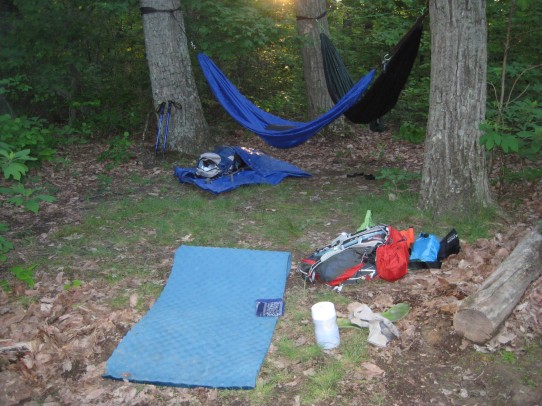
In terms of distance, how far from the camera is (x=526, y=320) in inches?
97.3

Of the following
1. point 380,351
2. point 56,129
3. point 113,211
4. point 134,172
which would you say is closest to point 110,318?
point 380,351

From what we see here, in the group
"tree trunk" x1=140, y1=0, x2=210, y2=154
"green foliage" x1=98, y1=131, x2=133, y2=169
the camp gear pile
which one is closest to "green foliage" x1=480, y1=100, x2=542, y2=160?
the camp gear pile

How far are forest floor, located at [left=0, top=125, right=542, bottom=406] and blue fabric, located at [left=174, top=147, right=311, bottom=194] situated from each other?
1269mm

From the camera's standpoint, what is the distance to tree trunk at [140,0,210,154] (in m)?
5.45

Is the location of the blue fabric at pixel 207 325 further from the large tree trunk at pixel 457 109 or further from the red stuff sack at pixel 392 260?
the large tree trunk at pixel 457 109

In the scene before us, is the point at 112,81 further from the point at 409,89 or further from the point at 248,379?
the point at 248,379

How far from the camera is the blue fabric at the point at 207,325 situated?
2357 mm

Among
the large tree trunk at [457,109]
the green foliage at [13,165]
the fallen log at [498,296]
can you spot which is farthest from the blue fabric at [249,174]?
the fallen log at [498,296]

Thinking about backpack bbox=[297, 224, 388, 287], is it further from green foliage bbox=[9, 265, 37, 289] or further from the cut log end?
green foliage bbox=[9, 265, 37, 289]

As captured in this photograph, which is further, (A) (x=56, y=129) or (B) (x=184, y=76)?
(A) (x=56, y=129)

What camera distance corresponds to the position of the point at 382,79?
4688 mm

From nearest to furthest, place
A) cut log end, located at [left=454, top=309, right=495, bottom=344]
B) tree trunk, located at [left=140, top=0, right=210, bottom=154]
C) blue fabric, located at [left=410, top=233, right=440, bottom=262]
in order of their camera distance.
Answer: cut log end, located at [left=454, top=309, right=495, bottom=344] → blue fabric, located at [left=410, top=233, right=440, bottom=262] → tree trunk, located at [left=140, top=0, right=210, bottom=154]

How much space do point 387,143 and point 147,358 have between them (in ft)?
15.4

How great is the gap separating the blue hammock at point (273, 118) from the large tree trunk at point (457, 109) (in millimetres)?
1084
